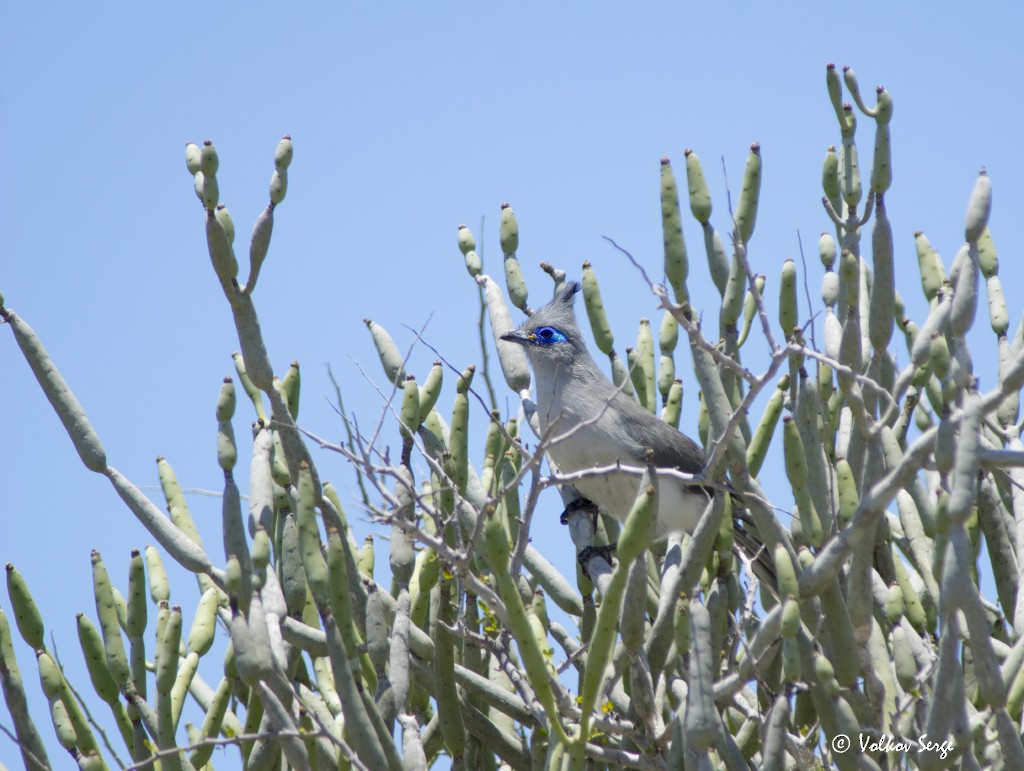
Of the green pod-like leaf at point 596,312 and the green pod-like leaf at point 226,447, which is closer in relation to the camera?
the green pod-like leaf at point 226,447

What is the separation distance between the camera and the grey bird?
5547mm

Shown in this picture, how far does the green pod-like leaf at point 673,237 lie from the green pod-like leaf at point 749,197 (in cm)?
21

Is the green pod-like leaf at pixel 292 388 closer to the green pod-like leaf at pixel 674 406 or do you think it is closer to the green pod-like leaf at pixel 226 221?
the green pod-like leaf at pixel 226 221

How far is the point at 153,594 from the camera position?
435 centimetres

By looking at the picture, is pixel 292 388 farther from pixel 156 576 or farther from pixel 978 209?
pixel 978 209

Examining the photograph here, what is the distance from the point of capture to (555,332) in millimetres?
6527

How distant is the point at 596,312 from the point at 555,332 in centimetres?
127

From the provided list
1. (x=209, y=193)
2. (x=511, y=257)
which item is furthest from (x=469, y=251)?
(x=209, y=193)

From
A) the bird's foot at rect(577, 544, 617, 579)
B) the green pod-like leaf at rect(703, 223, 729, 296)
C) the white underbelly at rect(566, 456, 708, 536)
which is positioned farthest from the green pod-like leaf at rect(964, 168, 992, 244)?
the white underbelly at rect(566, 456, 708, 536)

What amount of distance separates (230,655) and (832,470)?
2.41 m

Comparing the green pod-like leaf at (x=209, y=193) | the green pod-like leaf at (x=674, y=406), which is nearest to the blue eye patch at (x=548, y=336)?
the green pod-like leaf at (x=674, y=406)

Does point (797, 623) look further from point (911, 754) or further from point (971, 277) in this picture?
point (971, 277)

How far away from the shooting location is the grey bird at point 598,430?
5547 millimetres

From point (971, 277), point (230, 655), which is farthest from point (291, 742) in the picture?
point (971, 277)
